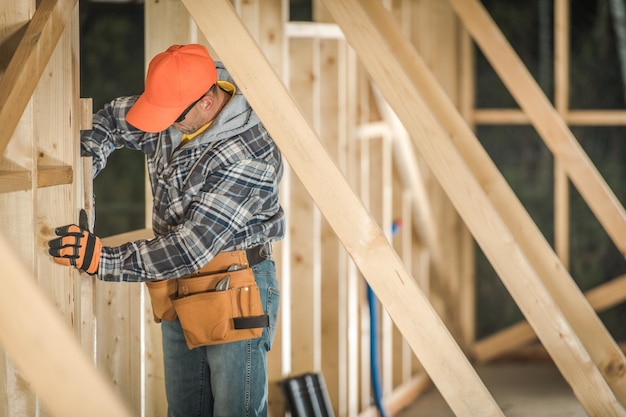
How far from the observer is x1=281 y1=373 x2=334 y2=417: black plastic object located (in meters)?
3.68

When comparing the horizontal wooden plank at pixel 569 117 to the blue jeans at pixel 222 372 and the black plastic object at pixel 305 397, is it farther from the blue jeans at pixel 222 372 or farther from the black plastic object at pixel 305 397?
the blue jeans at pixel 222 372

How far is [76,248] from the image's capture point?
2.40 metres

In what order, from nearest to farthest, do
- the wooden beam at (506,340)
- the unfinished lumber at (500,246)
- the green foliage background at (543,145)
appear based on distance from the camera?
the unfinished lumber at (500,246) → the wooden beam at (506,340) → the green foliage background at (543,145)

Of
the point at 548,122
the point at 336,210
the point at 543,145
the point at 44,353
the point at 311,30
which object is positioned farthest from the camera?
the point at 543,145

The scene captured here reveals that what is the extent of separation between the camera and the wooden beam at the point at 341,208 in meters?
2.34

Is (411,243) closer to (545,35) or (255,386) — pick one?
(545,35)

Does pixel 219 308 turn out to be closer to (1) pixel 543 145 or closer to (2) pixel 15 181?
(2) pixel 15 181

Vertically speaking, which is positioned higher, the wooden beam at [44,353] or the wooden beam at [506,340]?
the wooden beam at [44,353]

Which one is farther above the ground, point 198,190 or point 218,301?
point 198,190

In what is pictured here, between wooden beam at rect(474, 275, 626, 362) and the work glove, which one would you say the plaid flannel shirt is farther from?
wooden beam at rect(474, 275, 626, 362)

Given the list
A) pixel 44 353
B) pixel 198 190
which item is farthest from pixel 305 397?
pixel 44 353

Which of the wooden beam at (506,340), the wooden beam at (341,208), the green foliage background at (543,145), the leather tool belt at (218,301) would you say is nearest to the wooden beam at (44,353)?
the wooden beam at (341,208)

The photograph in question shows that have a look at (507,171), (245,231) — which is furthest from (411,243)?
(245,231)

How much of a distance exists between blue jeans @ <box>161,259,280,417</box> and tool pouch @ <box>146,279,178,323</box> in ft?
0.16
